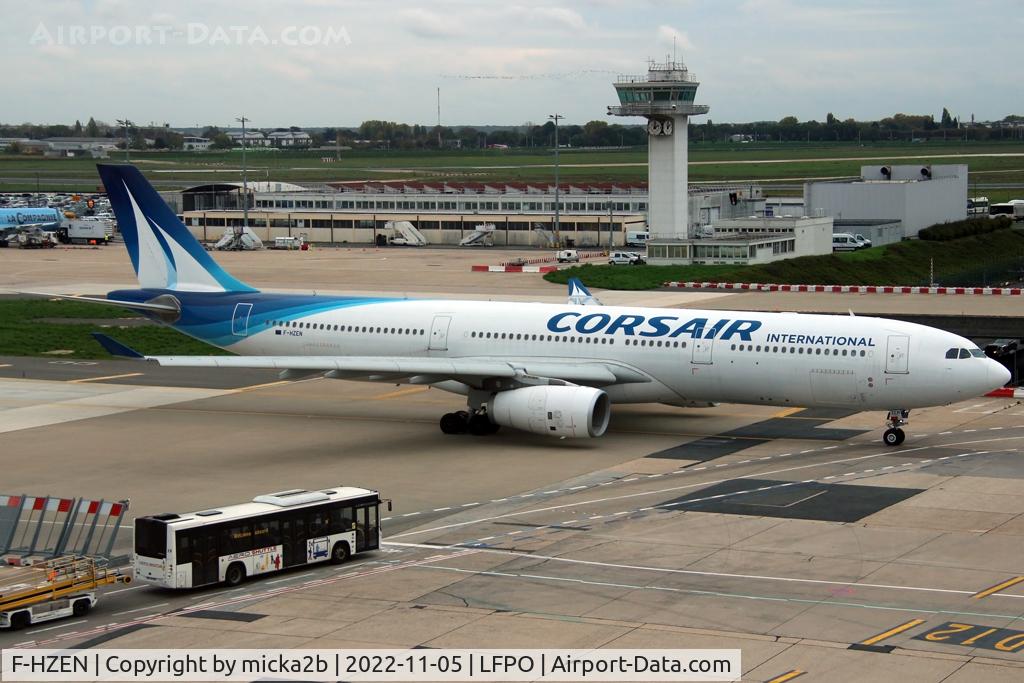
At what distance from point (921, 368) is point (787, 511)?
982cm

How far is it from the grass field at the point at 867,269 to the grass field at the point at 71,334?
31.3 m

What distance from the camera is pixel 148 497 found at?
121 ft

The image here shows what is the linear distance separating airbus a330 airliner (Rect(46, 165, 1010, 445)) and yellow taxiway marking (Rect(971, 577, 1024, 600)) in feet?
47.6

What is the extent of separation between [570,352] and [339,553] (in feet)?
59.4

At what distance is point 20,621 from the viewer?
25.6 metres

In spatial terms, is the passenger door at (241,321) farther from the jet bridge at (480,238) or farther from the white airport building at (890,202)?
the jet bridge at (480,238)

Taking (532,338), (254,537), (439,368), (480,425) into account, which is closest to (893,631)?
(254,537)

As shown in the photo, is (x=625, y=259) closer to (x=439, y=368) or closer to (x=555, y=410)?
(x=439, y=368)

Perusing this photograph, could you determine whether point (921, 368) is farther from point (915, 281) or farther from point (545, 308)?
point (915, 281)

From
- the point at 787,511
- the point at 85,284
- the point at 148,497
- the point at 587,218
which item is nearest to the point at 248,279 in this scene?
the point at 85,284

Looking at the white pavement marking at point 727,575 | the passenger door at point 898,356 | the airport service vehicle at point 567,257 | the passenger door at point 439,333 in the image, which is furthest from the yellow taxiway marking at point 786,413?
the airport service vehicle at point 567,257

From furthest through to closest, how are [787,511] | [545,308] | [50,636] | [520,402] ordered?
[545,308], [520,402], [787,511], [50,636]

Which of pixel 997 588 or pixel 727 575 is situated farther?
pixel 727 575

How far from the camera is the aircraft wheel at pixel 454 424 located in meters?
46.7
